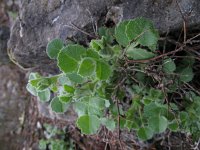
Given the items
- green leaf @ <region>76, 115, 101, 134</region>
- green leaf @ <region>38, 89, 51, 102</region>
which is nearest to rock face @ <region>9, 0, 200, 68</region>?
green leaf @ <region>38, 89, 51, 102</region>

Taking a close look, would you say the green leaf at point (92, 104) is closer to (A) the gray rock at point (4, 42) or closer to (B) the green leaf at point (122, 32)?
(B) the green leaf at point (122, 32)

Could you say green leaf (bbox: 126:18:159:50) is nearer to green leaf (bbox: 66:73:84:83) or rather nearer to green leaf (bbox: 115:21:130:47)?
green leaf (bbox: 115:21:130:47)

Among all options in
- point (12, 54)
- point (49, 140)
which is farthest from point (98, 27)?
point (49, 140)

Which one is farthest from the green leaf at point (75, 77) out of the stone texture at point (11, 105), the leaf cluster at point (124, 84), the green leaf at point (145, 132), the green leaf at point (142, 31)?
→ the stone texture at point (11, 105)

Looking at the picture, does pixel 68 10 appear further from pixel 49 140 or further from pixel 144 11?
pixel 49 140

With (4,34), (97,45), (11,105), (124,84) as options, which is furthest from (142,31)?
(11,105)

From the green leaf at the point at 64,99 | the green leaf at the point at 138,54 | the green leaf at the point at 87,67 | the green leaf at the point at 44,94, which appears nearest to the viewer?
the green leaf at the point at 87,67

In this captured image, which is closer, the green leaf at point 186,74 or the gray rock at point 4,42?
the green leaf at point 186,74
